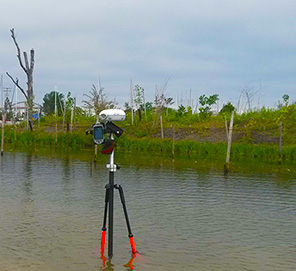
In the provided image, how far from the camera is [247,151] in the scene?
87.5 feet

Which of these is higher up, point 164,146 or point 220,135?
point 220,135

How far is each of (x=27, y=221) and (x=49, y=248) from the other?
1978 mm

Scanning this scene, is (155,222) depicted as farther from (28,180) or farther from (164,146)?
(164,146)

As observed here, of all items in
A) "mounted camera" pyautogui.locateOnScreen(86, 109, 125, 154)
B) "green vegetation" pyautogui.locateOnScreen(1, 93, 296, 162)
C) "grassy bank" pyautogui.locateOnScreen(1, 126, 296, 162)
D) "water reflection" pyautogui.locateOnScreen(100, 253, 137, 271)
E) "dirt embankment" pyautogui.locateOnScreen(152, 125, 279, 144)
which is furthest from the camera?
"dirt embankment" pyautogui.locateOnScreen(152, 125, 279, 144)

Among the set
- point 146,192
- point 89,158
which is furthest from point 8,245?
point 89,158

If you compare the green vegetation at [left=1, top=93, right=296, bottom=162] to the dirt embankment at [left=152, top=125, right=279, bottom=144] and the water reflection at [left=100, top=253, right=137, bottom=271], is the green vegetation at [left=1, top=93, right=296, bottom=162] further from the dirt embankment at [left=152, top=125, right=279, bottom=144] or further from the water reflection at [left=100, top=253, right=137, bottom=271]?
the water reflection at [left=100, top=253, right=137, bottom=271]

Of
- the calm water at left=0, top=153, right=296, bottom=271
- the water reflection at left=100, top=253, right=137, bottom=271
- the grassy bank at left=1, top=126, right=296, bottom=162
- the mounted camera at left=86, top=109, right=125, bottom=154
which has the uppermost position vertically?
the mounted camera at left=86, top=109, right=125, bottom=154

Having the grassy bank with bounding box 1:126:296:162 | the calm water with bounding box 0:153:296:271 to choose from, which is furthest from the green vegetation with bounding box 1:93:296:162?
the calm water with bounding box 0:153:296:271

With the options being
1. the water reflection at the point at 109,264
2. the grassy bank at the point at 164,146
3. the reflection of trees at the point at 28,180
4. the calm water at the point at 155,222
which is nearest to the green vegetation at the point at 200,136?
the grassy bank at the point at 164,146

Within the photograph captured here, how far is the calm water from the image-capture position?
24.1 feet

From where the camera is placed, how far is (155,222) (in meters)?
9.88

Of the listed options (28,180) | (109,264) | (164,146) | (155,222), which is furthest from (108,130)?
(164,146)

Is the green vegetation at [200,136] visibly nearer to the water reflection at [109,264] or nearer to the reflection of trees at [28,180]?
the reflection of trees at [28,180]

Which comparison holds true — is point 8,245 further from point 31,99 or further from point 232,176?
point 31,99
